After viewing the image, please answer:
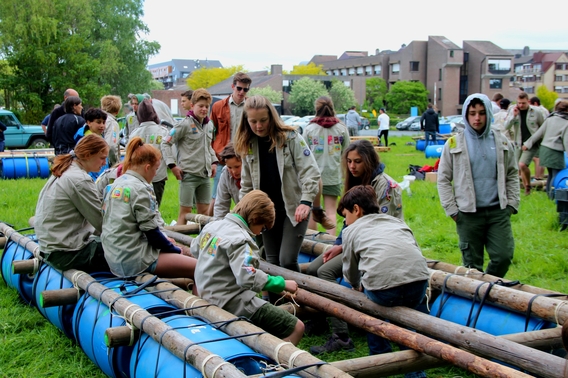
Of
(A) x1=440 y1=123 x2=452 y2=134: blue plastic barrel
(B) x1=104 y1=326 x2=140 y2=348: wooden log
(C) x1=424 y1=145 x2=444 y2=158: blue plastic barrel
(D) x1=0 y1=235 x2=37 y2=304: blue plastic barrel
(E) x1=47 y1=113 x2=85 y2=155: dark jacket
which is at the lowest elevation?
(A) x1=440 y1=123 x2=452 y2=134: blue plastic barrel

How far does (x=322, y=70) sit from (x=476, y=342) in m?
104

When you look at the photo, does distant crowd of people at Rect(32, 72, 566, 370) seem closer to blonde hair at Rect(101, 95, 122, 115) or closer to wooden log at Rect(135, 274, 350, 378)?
wooden log at Rect(135, 274, 350, 378)

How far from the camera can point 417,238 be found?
8695 mm

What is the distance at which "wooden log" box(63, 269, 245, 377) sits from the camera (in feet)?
10.5

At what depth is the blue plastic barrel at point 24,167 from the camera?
49.7 feet

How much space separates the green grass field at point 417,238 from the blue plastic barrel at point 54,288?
4.6 inches

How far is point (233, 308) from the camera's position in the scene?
13.9ft

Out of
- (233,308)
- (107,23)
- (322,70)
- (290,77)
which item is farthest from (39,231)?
(322,70)

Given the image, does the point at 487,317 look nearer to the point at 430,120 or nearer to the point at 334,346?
the point at 334,346

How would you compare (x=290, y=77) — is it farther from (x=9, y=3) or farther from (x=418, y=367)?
(x=418, y=367)

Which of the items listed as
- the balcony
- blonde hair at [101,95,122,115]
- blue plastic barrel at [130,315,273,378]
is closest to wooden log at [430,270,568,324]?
blue plastic barrel at [130,315,273,378]

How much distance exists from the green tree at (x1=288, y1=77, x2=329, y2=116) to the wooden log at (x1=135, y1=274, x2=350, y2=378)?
65024 millimetres

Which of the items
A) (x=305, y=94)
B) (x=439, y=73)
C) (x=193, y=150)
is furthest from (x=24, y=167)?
(x=439, y=73)

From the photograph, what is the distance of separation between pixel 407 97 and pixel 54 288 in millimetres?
72991
